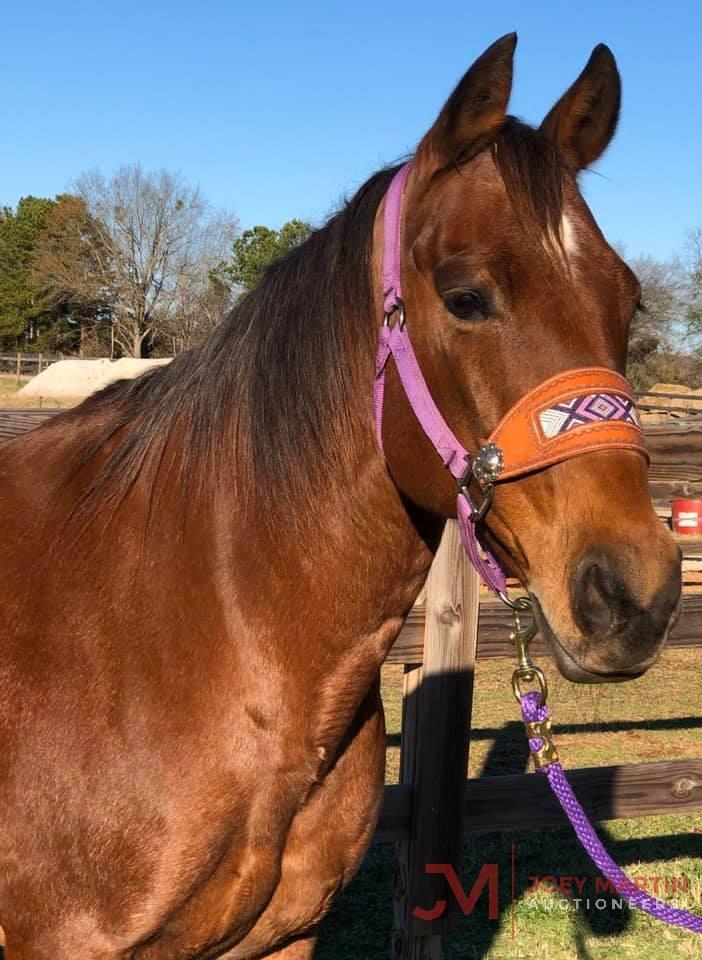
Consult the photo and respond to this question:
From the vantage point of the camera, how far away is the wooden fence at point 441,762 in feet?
12.1

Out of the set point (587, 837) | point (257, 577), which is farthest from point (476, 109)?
point (587, 837)

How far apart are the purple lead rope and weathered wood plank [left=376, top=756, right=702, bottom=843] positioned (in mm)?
1667

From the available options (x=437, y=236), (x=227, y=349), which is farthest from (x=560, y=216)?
(x=227, y=349)

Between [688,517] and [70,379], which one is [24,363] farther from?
[688,517]

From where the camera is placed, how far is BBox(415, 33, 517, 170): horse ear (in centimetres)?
182

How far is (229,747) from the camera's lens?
206 cm

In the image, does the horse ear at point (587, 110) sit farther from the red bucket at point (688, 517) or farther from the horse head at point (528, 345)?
the red bucket at point (688, 517)

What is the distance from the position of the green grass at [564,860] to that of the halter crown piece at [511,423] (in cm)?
103

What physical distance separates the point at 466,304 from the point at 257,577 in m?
0.79

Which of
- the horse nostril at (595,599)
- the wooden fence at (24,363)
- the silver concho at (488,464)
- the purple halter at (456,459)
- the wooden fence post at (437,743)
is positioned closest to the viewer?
the horse nostril at (595,599)

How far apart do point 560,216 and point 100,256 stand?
150 ft

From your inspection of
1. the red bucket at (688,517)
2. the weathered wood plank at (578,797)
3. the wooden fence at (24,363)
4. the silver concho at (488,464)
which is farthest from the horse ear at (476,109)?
the wooden fence at (24,363)

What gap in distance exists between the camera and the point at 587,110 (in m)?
2.09

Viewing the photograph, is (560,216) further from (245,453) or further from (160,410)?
(160,410)
